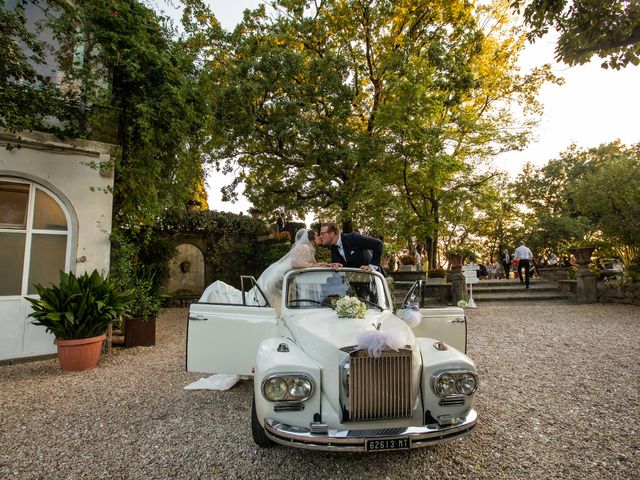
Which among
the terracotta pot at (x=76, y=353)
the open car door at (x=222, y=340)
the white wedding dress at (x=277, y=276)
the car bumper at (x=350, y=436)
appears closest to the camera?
the car bumper at (x=350, y=436)

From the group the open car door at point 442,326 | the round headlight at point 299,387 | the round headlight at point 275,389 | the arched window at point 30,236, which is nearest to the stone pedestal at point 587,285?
the open car door at point 442,326

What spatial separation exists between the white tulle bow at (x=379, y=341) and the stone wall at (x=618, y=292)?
1241 cm

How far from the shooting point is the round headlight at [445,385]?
2619 millimetres

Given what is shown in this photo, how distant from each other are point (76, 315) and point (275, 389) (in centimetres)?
434

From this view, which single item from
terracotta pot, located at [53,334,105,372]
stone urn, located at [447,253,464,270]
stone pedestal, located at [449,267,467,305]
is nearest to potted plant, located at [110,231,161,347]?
terracotta pot, located at [53,334,105,372]

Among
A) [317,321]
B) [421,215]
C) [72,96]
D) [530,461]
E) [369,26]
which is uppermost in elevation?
[369,26]

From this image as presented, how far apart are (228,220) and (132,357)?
8763 millimetres

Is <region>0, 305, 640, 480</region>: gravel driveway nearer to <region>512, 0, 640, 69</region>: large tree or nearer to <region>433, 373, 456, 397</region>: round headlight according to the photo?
<region>433, 373, 456, 397</region>: round headlight

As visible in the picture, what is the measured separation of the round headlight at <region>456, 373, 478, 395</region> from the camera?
104 inches

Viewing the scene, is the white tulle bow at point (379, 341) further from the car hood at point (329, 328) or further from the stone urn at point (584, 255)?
the stone urn at point (584, 255)

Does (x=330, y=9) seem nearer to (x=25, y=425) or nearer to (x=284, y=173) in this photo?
(x=284, y=173)

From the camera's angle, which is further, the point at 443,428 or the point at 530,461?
the point at 530,461

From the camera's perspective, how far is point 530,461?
8.93 ft

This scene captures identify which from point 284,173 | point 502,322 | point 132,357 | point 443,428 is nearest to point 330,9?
point 284,173
